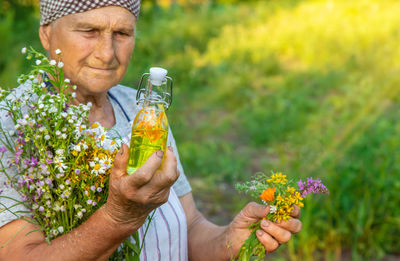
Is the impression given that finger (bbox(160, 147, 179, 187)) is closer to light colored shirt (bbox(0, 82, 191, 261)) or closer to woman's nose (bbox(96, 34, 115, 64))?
light colored shirt (bbox(0, 82, 191, 261))

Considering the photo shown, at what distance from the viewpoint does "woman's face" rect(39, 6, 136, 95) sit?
1.76 metres

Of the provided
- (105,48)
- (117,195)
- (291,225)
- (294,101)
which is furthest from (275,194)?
(294,101)

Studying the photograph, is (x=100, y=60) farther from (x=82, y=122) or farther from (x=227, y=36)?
(x=227, y=36)

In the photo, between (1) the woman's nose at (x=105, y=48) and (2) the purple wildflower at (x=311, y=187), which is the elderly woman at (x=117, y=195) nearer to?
(1) the woman's nose at (x=105, y=48)

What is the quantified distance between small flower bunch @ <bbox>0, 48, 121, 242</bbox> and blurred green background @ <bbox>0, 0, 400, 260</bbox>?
89cm

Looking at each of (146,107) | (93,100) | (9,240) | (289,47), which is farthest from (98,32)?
(289,47)

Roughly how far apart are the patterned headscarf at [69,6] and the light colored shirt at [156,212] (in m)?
0.30

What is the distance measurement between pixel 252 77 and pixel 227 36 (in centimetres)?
176

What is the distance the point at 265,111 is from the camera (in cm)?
621

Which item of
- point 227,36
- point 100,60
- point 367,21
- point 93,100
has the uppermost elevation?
point 100,60

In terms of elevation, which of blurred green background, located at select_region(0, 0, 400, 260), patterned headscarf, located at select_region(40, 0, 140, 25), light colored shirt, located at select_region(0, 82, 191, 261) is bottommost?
blurred green background, located at select_region(0, 0, 400, 260)

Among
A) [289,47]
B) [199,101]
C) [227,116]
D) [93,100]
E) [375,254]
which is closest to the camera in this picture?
[93,100]

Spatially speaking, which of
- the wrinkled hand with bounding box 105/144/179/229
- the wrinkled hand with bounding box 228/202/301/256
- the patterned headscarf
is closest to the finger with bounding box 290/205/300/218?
the wrinkled hand with bounding box 228/202/301/256

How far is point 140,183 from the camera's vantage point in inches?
51.1
